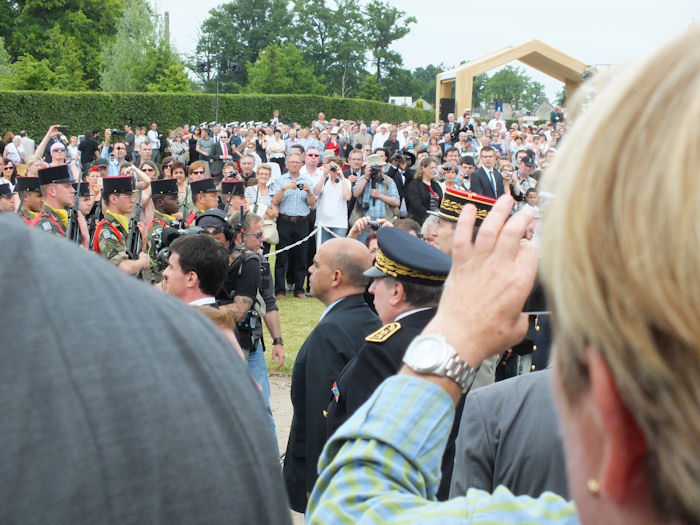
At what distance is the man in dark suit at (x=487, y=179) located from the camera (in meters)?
13.8

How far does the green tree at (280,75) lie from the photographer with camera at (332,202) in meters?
44.7

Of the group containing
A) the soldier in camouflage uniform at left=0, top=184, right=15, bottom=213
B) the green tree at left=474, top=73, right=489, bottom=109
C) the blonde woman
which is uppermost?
the green tree at left=474, top=73, right=489, bottom=109

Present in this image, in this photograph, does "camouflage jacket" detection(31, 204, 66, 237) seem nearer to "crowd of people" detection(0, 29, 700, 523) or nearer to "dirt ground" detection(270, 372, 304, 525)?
"dirt ground" detection(270, 372, 304, 525)

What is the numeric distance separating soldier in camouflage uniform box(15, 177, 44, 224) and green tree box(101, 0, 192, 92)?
105 feet

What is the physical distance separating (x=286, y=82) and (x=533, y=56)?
2508 cm

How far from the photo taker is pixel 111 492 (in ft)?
2.26

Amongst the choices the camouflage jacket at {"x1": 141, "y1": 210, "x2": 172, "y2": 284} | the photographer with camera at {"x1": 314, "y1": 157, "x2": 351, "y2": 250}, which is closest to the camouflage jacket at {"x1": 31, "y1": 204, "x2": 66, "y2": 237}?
the camouflage jacket at {"x1": 141, "y1": 210, "x2": 172, "y2": 284}

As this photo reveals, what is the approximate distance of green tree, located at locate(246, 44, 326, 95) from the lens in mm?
57719

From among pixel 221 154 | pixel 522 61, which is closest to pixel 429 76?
pixel 522 61

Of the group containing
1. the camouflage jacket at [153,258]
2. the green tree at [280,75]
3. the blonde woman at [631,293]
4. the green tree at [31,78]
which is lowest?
the camouflage jacket at [153,258]

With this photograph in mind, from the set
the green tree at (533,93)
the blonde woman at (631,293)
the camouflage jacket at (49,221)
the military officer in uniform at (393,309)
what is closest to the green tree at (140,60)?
the camouflage jacket at (49,221)

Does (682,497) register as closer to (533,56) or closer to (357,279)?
(357,279)

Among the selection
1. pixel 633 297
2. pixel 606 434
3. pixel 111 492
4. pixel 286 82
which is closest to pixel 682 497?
pixel 606 434

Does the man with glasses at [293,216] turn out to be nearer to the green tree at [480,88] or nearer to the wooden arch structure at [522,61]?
the wooden arch structure at [522,61]
